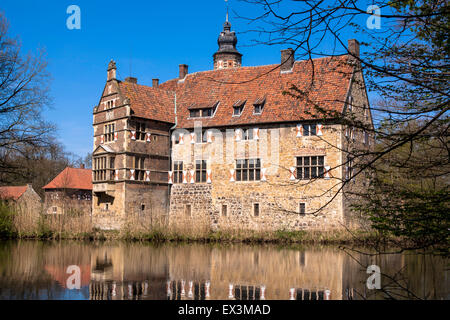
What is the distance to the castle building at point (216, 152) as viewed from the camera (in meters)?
24.3

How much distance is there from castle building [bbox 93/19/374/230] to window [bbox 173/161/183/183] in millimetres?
52

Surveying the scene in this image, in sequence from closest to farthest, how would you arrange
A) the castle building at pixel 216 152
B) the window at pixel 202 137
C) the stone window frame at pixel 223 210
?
the castle building at pixel 216 152 < the stone window frame at pixel 223 210 < the window at pixel 202 137

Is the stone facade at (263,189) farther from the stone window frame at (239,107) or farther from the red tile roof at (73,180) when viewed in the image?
the red tile roof at (73,180)

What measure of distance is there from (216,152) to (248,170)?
2075 millimetres

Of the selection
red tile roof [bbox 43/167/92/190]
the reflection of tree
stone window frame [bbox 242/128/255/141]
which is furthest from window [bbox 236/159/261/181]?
red tile roof [bbox 43/167/92/190]

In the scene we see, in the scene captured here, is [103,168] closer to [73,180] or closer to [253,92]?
[253,92]

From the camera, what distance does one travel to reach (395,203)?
5645 mm

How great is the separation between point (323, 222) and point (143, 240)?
7.90 m

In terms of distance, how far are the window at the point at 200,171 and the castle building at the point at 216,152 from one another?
51 millimetres

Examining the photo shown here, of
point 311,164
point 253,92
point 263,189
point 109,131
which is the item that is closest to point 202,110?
point 253,92

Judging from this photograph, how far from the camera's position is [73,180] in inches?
1745

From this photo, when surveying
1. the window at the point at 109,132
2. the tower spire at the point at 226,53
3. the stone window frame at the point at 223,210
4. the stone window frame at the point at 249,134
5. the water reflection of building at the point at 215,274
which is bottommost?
the water reflection of building at the point at 215,274

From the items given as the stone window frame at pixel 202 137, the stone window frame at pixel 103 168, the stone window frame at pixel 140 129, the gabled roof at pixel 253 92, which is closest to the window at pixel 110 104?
the stone window frame at pixel 140 129

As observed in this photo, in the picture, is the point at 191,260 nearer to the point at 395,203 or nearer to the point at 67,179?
the point at 395,203
